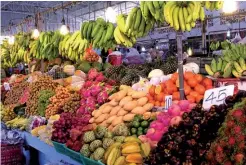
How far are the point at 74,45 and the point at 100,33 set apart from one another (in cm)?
100

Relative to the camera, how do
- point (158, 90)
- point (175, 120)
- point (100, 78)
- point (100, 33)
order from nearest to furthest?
point (175, 120), point (158, 90), point (100, 33), point (100, 78)

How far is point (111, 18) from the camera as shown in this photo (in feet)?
13.2

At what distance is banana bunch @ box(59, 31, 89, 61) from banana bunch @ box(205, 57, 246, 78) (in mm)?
1883

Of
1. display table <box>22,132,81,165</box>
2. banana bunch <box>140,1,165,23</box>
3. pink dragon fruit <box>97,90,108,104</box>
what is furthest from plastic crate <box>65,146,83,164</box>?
banana bunch <box>140,1,165,23</box>

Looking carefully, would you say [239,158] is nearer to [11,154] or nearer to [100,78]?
[100,78]

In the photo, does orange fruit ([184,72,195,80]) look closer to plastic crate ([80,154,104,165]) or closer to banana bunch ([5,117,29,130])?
plastic crate ([80,154,104,165])

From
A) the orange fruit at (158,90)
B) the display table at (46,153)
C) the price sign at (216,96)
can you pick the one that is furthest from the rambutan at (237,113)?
the display table at (46,153)

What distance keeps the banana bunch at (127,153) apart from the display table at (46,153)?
751 millimetres

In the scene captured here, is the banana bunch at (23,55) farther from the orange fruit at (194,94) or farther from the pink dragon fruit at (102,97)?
the orange fruit at (194,94)

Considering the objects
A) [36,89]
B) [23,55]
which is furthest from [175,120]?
[23,55]

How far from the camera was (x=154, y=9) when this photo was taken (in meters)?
2.66

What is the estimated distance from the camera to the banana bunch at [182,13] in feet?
8.29

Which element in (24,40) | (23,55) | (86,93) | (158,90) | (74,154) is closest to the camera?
(74,154)

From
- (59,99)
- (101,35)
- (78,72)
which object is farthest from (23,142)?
(101,35)
